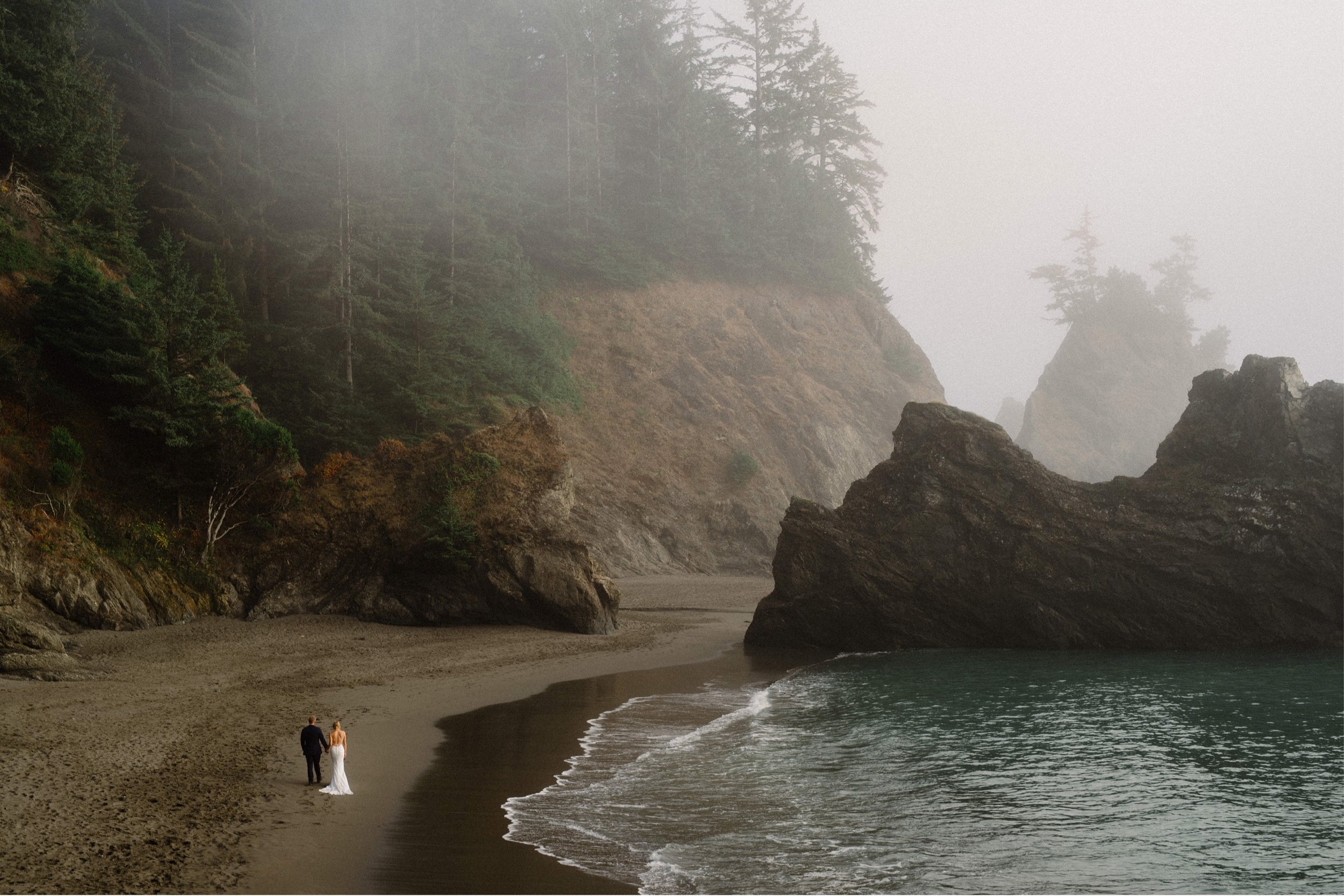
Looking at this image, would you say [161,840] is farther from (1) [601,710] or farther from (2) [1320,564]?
(2) [1320,564]

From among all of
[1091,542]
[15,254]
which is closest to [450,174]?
[15,254]

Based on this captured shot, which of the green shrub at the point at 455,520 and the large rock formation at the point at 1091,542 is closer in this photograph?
the large rock formation at the point at 1091,542

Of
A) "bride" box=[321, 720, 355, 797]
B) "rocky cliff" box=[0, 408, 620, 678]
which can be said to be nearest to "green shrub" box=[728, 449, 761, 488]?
"rocky cliff" box=[0, 408, 620, 678]

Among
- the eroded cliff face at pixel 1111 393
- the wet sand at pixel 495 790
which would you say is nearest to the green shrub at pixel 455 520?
the wet sand at pixel 495 790

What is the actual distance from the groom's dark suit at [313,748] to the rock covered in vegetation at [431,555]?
616 inches

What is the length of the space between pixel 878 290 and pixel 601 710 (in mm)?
61114

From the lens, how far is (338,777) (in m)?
13.6

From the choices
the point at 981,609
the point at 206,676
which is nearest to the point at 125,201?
the point at 206,676

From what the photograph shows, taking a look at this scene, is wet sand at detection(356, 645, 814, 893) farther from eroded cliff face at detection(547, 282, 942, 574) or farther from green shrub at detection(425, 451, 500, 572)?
eroded cliff face at detection(547, 282, 942, 574)

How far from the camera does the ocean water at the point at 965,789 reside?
11.3m

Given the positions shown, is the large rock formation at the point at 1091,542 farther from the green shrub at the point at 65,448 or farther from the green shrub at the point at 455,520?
the green shrub at the point at 65,448

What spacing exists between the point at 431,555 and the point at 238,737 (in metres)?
13.8

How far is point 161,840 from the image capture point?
35.3 ft

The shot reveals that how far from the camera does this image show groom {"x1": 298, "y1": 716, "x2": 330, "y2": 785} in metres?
13.8
